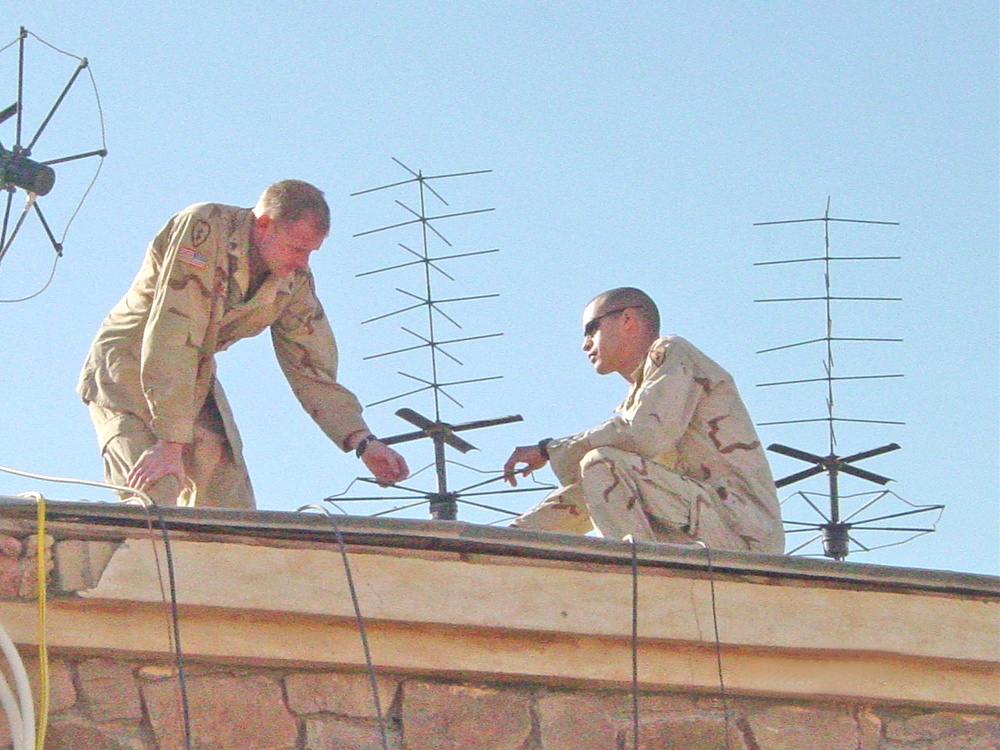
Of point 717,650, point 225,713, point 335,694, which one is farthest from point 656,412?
point 225,713

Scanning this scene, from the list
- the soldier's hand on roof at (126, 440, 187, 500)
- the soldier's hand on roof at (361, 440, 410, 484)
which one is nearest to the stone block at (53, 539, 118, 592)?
the soldier's hand on roof at (126, 440, 187, 500)

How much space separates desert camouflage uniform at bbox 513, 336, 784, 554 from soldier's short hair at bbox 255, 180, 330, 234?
4.03ft

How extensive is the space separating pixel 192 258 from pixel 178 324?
238 millimetres

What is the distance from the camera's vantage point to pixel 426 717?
17.8 feet

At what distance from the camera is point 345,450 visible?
7.30m

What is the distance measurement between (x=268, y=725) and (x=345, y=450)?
84.9 inches

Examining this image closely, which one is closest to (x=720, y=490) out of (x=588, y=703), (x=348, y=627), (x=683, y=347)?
(x=683, y=347)

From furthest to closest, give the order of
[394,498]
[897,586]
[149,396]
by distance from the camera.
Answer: [394,498], [149,396], [897,586]

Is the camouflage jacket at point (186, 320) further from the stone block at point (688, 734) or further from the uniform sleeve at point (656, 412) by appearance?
the stone block at point (688, 734)

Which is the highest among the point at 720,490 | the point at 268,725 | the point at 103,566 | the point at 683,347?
the point at 683,347

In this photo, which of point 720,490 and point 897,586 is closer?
point 897,586

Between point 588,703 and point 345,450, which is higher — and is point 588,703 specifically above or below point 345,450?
below

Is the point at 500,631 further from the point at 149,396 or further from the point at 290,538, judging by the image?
the point at 149,396

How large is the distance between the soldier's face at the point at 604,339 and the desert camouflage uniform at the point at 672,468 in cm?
20
